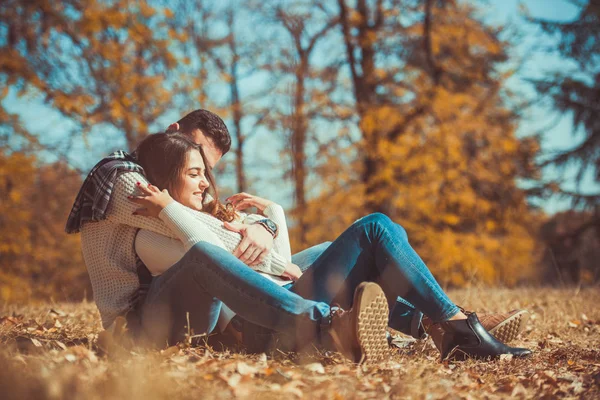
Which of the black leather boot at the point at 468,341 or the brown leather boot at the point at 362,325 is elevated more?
the brown leather boot at the point at 362,325

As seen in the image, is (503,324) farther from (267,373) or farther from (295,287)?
(267,373)

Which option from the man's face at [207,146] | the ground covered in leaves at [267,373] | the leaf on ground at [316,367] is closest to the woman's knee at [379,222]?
the ground covered in leaves at [267,373]

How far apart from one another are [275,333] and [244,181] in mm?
10191

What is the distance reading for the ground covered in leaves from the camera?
1.68m

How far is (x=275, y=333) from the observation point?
2.46 metres

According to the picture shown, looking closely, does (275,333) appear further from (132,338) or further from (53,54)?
(53,54)

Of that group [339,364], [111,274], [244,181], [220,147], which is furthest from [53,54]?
[339,364]

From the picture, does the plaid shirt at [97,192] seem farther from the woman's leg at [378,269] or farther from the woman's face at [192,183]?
the woman's leg at [378,269]

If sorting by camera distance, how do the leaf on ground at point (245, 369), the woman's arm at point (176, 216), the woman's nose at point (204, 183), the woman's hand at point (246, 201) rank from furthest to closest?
the woman's hand at point (246, 201) → the woman's nose at point (204, 183) → the woman's arm at point (176, 216) → the leaf on ground at point (245, 369)

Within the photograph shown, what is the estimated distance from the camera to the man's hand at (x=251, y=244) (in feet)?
8.27

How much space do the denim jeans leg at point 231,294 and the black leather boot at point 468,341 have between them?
24.1 inches

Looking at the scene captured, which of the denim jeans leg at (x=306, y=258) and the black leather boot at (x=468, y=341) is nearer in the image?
the black leather boot at (x=468, y=341)

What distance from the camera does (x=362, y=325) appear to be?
215cm

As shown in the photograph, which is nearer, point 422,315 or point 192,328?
point 192,328
